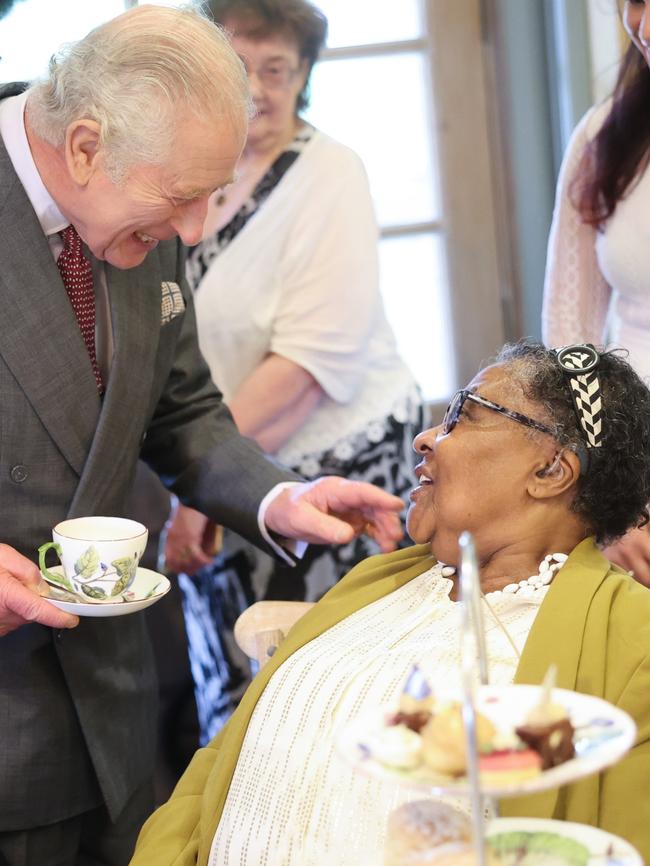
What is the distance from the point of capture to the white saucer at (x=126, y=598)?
165 centimetres

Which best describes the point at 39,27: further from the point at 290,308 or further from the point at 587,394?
the point at 587,394

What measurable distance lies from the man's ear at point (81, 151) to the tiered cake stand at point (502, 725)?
0.95 meters

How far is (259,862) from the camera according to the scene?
5.31ft

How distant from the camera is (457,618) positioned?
177 centimetres

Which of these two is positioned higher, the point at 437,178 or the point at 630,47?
the point at 630,47

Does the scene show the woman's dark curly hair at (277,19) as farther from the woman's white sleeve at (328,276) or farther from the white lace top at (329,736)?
the white lace top at (329,736)

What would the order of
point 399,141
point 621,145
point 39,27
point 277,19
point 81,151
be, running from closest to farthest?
point 81,151 < point 621,145 < point 277,19 < point 39,27 < point 399,141

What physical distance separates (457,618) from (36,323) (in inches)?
29.8

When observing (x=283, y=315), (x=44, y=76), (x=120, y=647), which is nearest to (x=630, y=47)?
(x=283, y=315)

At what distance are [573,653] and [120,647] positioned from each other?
812mm

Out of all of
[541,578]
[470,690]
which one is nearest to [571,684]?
[541,578]

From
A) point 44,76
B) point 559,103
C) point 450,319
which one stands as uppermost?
point 44,76

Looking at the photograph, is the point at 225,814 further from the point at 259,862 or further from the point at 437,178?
the point at 437,178

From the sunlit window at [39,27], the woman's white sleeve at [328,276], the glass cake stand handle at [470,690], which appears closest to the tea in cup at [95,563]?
the glass cake stand handle at [470,690]
